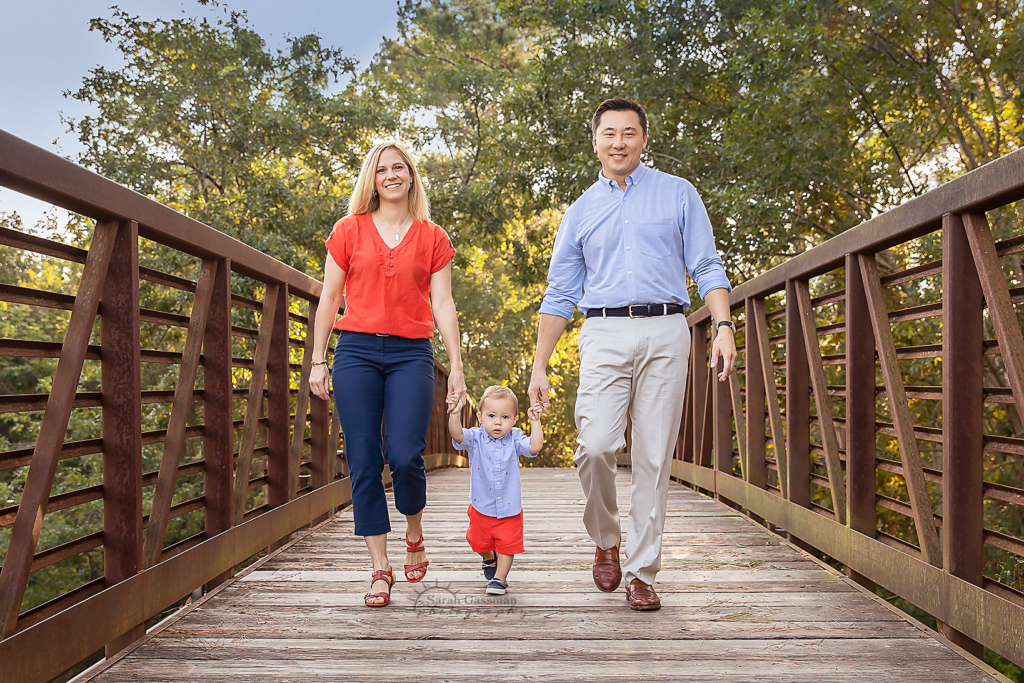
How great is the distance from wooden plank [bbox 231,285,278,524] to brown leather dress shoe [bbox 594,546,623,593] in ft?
4.24

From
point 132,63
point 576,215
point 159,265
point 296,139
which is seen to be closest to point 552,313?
point 576,215

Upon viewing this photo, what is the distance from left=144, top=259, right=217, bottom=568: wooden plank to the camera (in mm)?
2211

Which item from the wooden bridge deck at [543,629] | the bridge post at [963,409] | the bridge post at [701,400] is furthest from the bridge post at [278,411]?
the bridge post at [701,400]

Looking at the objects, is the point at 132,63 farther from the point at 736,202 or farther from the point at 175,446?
the point at 175,446

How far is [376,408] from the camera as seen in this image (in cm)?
254

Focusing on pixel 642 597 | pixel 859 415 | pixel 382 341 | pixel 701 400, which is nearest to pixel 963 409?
pixel 859 415

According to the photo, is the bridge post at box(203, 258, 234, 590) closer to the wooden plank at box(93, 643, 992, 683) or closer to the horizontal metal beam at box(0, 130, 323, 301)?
the horizontal metal beam at box(0, 130, 323, 301)

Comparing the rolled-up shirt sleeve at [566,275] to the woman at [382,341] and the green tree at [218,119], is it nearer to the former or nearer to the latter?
the woman at [382,341]

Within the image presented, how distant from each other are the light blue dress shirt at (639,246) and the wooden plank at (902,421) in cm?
45

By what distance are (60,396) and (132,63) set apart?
1297 cm

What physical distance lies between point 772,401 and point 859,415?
0.99 metres

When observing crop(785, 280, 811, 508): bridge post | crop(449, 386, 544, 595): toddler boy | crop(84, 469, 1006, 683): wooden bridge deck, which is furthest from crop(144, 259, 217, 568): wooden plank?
crop(785, 280, 811, 508): bridge post

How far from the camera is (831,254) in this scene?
109 inches

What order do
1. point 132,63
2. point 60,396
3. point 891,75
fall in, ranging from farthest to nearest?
point 132,63 < point 891,75 < point 60,396
